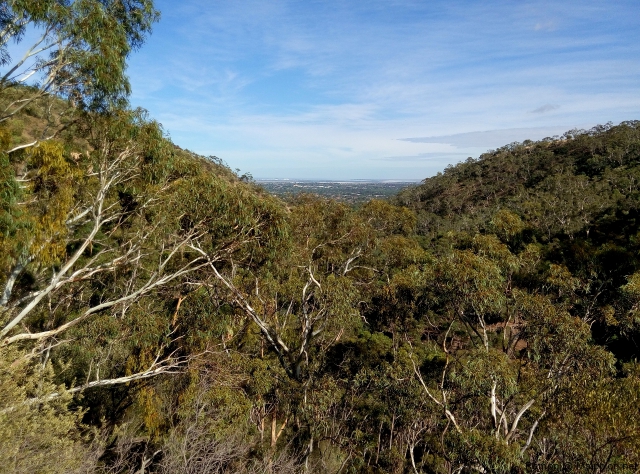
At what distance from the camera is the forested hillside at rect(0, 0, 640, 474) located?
5.07 meters

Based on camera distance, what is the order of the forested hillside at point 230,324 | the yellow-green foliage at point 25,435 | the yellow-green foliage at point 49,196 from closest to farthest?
1. the yellow-green foliage at point 25,435
2. the forested hillside at point 230,324
3. the yellow-green foliage at point 49,196

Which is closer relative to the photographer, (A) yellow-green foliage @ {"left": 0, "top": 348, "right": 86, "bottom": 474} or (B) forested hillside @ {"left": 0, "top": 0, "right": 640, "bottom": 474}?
(A) yellow-green foliage @ {"left": 0, "top": 348, "right": 86, "bottom": 474}

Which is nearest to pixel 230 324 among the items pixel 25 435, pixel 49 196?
pixel 49 196

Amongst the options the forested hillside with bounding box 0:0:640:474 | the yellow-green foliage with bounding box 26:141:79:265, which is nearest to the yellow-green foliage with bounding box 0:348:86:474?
the forested hillside with bounding box 0:0:640:474

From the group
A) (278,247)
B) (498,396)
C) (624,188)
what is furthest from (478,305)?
(624,188)

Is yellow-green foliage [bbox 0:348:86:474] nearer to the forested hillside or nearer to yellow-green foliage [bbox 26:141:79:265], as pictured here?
the forested hillside

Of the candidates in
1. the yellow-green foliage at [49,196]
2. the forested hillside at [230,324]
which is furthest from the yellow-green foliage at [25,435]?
the yellow-green foliage at [49,196]

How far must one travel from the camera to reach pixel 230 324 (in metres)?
8.98

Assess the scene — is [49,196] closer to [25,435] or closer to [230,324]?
[25,435]

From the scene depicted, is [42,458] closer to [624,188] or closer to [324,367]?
[324,367]

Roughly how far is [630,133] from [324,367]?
50699 mm

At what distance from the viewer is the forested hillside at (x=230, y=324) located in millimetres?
5066

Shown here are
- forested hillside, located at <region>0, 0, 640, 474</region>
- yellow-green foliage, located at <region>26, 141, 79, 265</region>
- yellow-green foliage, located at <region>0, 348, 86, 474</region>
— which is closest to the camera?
yellow-green foliage, located at <region>0, 348, 86, 474</region>

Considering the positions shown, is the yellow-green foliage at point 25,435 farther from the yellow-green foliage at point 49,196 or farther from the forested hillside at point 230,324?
the yellow-green foliage at point 49,196
